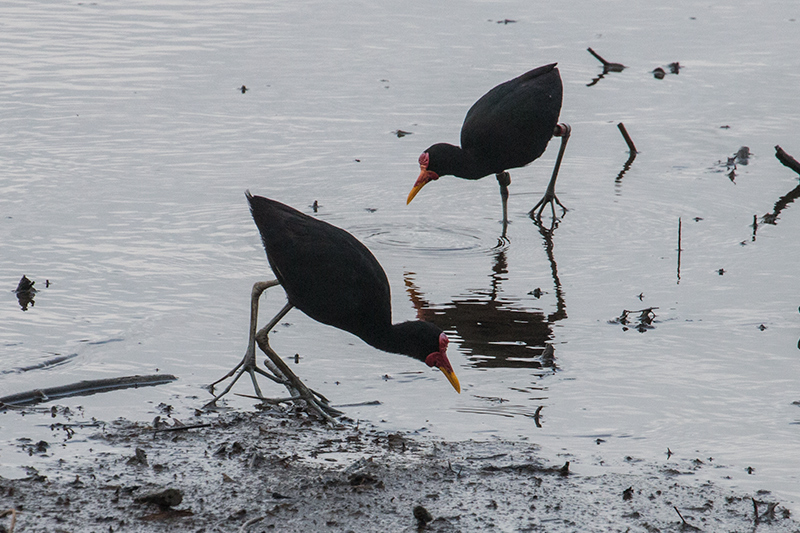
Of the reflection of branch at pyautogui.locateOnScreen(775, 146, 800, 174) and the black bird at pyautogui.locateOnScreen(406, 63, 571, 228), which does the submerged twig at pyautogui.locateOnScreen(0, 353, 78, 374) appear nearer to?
the black bird at pyautogui.locateOnScreen(406, 63, 571, 228)

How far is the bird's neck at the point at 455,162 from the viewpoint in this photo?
27.0ft

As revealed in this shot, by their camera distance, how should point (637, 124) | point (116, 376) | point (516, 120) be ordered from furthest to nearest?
point (637, 124), point (516, 120), point (116, 376)

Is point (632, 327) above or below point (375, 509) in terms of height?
above

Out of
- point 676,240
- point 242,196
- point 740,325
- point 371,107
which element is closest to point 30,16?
point 371,107

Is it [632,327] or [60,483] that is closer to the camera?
[60,483]

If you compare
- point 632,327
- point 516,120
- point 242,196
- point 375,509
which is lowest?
point 375,509

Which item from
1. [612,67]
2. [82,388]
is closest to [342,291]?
[82,388]

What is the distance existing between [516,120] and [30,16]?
9.63 meters

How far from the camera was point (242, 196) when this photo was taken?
859 cm

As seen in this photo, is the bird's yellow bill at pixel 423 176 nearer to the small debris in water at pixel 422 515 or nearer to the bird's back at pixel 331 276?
the bird's back at pixel 331 276

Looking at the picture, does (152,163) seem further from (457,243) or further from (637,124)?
(637,124)

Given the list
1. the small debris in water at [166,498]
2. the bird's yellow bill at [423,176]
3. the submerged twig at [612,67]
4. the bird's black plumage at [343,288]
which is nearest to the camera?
the small debris in water at [166,498]

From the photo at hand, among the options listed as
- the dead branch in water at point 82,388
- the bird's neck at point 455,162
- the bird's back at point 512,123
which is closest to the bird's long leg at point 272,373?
the dead branch in water at point 82,388

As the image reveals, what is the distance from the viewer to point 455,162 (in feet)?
27.3
